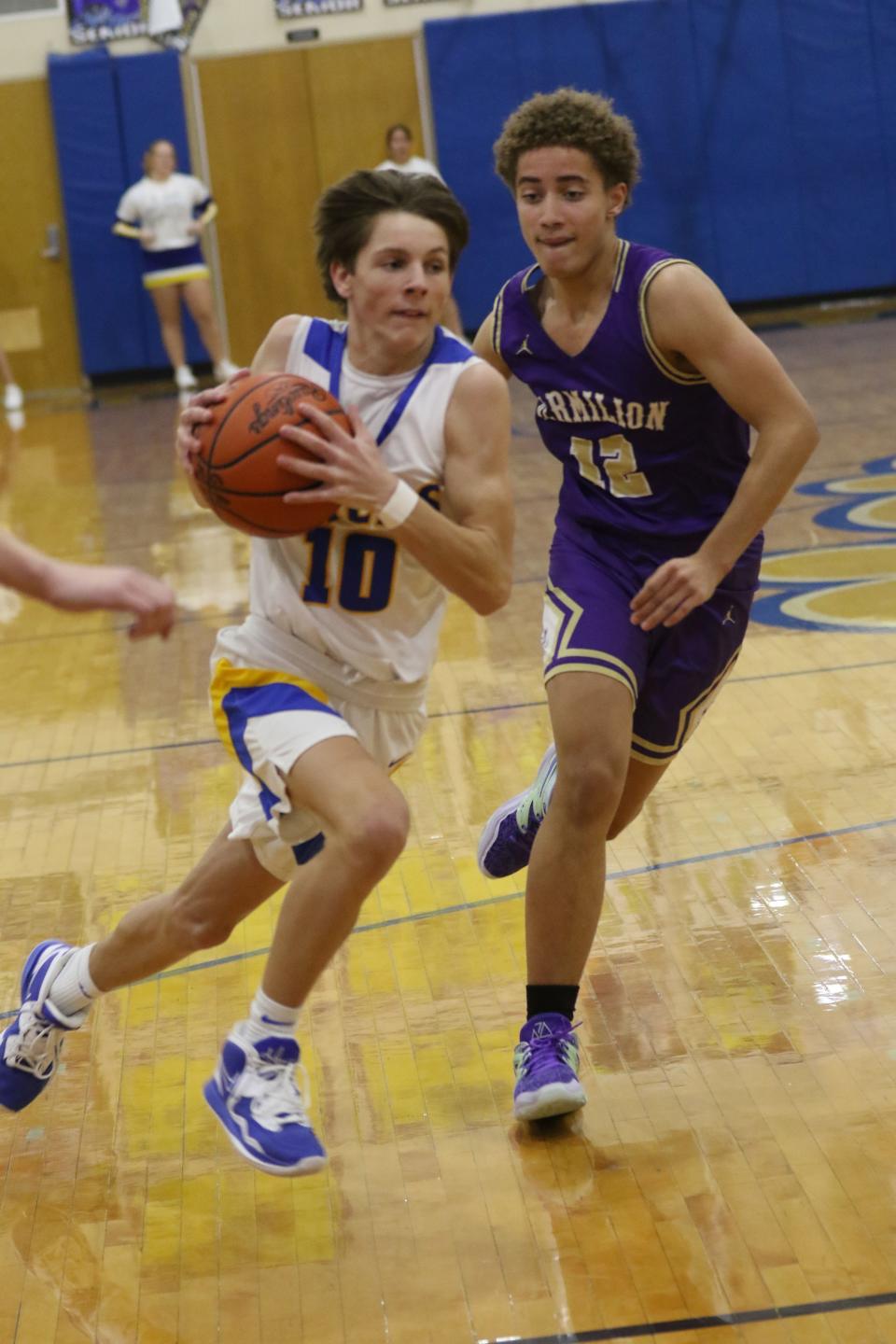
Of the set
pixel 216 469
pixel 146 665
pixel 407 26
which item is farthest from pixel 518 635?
pixel 407 26

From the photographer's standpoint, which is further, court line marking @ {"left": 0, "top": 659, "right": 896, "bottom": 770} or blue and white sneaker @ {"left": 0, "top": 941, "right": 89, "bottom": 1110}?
court line marking @ {"left": 0, "top": 659, "right": 896, "bottom": 770}

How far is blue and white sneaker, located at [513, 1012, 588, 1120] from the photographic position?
3.07 metres

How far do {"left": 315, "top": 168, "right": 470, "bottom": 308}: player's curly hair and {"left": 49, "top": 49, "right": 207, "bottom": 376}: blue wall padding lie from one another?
13.3 meters

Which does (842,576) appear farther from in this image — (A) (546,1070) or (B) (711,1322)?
(B) (711,1322)

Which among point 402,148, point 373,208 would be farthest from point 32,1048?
point 402,148

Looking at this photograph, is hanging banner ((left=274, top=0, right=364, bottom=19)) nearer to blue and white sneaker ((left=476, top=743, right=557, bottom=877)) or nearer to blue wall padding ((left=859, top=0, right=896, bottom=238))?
blue wall padding ((left=859, top=0, right=896, bottom=238))

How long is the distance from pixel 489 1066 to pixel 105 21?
14027 millimetres

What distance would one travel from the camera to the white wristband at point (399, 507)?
272cm

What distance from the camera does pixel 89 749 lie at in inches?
221

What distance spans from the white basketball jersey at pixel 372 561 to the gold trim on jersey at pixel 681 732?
53cm

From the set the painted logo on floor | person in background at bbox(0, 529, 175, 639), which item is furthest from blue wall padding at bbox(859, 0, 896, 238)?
person in background at bbox(0, 529, 175, 639)

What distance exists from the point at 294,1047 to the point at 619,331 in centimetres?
139

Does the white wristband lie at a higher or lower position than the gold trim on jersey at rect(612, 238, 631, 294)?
lower

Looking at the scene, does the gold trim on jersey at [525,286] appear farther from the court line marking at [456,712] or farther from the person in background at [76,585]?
the court line marking at [456,712]
